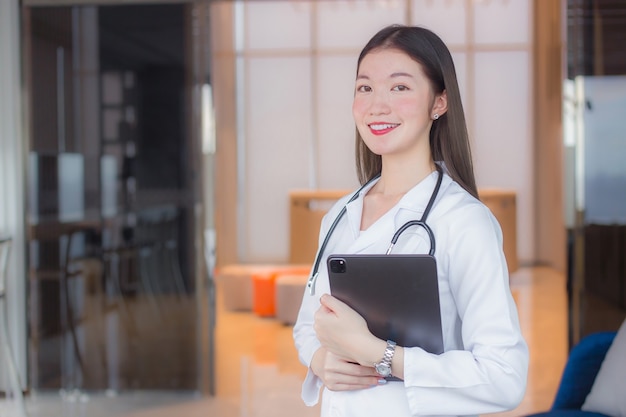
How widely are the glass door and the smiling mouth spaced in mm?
3246

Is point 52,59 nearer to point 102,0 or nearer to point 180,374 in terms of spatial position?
point 102,0

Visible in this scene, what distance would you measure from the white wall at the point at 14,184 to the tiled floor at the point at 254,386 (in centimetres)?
47

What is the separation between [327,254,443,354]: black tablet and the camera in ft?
3.92

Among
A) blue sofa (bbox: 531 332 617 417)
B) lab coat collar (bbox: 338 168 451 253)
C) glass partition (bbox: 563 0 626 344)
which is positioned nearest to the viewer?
lab coat collar (bbox: 338 168 451 253)

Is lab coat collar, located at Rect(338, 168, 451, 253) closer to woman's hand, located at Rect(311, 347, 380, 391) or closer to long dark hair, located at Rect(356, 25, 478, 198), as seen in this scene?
long dark hair, located at Rect(356, 25, 478, 198)

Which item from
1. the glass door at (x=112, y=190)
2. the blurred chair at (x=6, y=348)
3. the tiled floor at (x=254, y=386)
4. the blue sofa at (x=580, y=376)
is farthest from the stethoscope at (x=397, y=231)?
the glass door at (x=112, y=190)

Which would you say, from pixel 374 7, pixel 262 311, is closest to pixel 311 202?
pixel 262 311

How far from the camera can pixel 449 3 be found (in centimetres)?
1000

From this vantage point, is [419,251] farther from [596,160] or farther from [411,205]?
[596,160]

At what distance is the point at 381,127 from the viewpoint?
1346 millimetres

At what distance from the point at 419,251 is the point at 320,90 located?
8940mm

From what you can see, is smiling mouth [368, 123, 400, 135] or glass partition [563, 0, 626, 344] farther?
glass partition [563, 0, 626, 344]

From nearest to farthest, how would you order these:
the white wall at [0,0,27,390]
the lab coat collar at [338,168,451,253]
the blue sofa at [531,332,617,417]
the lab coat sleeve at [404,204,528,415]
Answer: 1. the lab coat sleeve at [404,204,528,415]
2. the lab coat collar at [338,168,451,253]
3. the blue sofa at [531,332,617,417]
4. the white wall at [0,0,27,390]

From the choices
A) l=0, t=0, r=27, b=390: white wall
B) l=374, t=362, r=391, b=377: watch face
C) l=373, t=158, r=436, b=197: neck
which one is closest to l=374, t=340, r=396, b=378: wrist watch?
l=374, t=362, r=391, b=377: watch face
